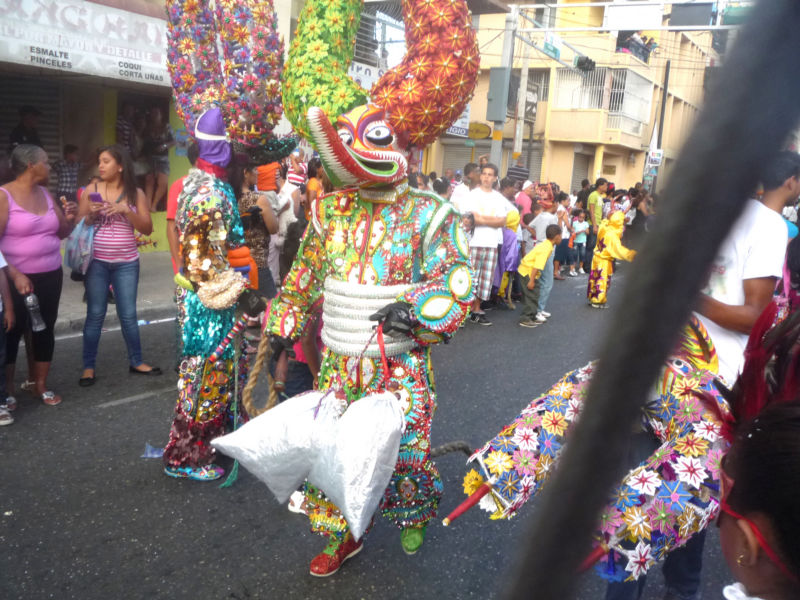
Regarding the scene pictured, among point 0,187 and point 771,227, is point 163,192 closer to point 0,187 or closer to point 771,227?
point 0,187

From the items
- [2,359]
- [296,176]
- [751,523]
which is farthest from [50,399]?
[751,523]

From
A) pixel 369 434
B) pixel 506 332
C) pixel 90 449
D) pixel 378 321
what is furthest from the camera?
pixel 506 332

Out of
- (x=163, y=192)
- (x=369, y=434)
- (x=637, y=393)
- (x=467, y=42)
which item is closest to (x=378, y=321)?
(x=369, y=434)

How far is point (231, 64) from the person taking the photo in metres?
3.24

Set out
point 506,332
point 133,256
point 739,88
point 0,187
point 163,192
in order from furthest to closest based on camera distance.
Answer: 1. point 163,192
2. point 506,332
3. point 133,256
4. point 0,187
5. point 739,88

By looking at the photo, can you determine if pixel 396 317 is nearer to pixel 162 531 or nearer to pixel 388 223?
pixel 388 223

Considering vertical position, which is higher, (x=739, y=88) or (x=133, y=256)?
(x=739, y=88)

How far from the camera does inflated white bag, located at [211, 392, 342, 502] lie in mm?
2311

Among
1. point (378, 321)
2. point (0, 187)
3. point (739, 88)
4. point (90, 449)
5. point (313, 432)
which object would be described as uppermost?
point (739, 88)

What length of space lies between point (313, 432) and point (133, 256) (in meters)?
2.87

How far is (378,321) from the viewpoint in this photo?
8.17 ft

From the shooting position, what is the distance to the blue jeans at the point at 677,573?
218 cm

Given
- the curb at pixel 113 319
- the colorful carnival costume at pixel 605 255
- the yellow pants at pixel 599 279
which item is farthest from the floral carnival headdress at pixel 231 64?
the yellow pants at pixel 599 279

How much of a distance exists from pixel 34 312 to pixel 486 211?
4.64 meters
